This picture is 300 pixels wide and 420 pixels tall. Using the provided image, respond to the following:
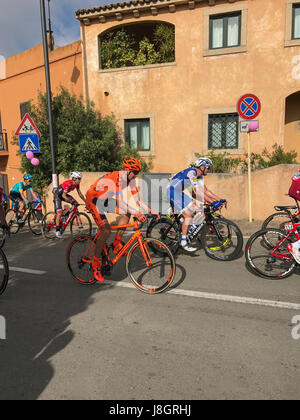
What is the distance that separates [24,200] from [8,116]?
10458 mm

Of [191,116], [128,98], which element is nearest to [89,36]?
[128,98]

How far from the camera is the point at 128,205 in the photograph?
15.6ft

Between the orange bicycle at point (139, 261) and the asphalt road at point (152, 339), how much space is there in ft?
0.68

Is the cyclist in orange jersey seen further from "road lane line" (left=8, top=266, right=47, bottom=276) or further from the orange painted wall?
the orange painted wall

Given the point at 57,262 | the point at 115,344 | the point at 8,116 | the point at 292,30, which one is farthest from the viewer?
the point at 8,116

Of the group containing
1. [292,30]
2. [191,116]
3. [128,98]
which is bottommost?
[191,116]

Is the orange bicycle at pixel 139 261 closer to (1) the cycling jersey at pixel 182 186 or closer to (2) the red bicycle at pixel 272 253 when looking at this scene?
(2) the red bicycle at pixel 272 253

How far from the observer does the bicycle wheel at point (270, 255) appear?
499 cm

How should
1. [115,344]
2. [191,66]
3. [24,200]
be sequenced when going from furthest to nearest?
[191,66], [24,200], [115,344]

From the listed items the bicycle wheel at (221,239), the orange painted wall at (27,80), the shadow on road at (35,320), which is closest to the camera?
the shadow on road at (35,320)

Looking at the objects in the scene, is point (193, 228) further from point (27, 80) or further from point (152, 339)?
point (27, 80)

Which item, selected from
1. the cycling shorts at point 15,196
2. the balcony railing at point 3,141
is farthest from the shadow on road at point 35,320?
the balcony railing at point 3,141

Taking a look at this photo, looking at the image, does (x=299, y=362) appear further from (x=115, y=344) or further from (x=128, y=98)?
(x=128, y=98)

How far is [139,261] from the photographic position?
4.74m
